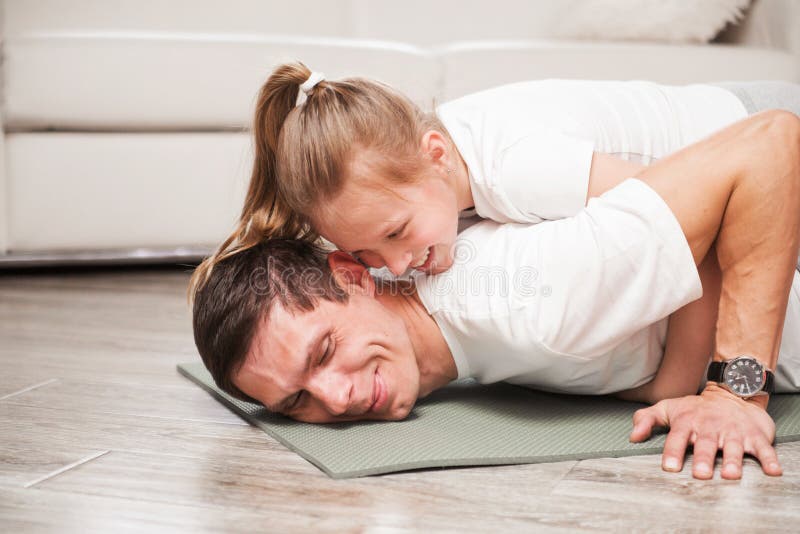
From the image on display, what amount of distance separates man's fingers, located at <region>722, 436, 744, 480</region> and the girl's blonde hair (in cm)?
53

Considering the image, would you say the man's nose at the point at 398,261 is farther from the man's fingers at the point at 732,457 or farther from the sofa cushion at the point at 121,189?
the sofa cushion at the point at 121,189

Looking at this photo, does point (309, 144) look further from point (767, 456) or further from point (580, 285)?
point (767, 456)

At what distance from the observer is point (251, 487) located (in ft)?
3.34

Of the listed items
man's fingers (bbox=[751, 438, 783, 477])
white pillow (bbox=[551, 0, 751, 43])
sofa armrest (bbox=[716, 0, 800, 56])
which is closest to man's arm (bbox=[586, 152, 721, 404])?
man's fingers (bbox=[751, 438, 783, 477])

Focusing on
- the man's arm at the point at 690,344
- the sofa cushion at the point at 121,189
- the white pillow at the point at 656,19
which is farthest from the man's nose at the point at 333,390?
the white pillow at the point at 656,19

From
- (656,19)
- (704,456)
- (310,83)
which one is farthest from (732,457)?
(656,19)

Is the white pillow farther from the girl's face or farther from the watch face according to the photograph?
the watch face

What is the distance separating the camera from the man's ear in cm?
127

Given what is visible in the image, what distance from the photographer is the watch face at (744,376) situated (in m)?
1.13

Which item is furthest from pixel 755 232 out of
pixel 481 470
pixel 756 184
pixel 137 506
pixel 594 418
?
pixel 137 506

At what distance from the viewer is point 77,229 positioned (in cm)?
256

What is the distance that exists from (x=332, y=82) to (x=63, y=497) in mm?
648

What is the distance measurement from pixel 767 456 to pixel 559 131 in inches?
21.0

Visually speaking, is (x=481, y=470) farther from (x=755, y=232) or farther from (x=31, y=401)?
(x=31, y=401)
